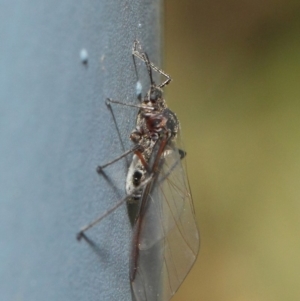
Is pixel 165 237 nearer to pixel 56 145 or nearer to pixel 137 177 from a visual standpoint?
pixel 137 177

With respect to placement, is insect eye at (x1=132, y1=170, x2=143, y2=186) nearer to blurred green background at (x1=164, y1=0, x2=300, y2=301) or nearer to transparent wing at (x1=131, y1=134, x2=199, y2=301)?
transparent wing at (x1=131, y1=134, x2=199, y2=301)

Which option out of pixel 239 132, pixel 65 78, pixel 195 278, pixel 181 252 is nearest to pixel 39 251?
pixel 65 78

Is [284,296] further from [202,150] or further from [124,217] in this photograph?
[124,217]

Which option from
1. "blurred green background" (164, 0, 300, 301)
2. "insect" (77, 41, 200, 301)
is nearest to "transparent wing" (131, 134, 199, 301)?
"insect" (77, 41, 200, 301)

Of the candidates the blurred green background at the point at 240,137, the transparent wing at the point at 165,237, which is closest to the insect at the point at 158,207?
the transparent wing at the point at 165,237

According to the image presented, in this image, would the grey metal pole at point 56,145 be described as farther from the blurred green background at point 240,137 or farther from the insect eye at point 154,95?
the blurred green background at point 240,137

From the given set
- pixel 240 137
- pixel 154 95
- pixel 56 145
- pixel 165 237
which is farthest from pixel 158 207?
pixel 240 137
